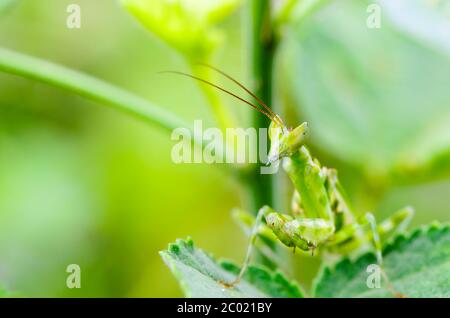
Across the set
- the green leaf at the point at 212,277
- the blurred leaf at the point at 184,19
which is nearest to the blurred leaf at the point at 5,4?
the blurred leaf at the point at 184,19

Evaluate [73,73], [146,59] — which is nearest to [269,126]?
[73,73]

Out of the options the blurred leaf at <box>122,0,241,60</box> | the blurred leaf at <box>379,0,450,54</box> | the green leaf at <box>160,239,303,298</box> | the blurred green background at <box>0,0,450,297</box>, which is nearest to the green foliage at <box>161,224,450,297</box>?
the green leaf at <box>160,239,303,298</box>

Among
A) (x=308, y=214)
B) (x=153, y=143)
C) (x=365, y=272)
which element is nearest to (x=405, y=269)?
(x=365, y=272)

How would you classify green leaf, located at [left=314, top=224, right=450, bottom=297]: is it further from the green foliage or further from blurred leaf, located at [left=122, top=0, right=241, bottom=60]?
blurred leaf, located at [left=122, top=0, right=241, bottom=60]

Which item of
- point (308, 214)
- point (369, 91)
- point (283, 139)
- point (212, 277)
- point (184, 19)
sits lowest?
point (212, 277)

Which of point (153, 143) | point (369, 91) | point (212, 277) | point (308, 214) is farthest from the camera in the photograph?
point (153, 143)

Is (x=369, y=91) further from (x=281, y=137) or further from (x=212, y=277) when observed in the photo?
(x=212, y=277)

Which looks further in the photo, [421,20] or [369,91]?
[369,91]

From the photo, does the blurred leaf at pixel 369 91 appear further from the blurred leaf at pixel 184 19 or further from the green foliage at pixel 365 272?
the green foliage at pixel 365 272
